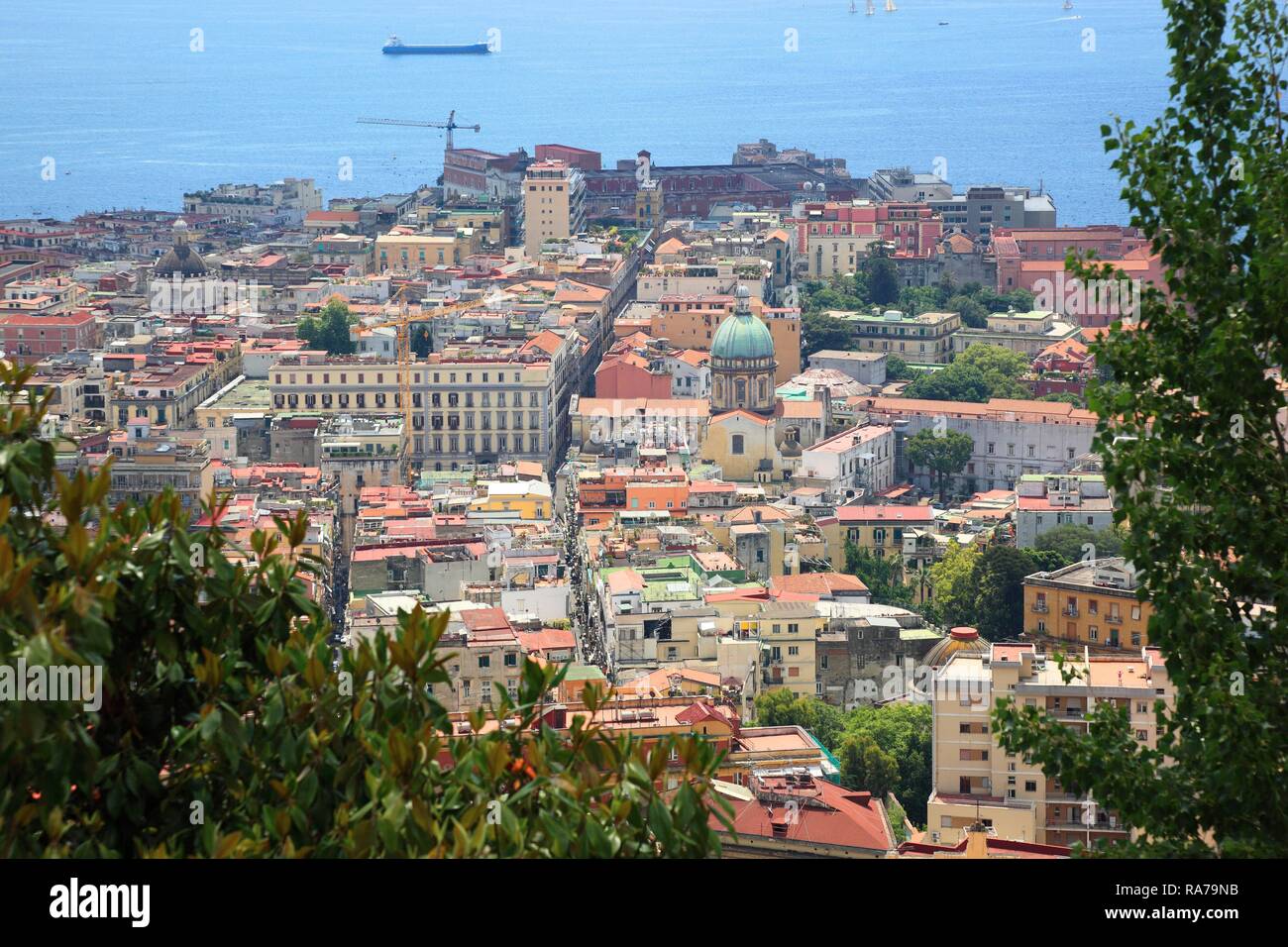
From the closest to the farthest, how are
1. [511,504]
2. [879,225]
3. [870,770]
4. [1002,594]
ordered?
[870,770] < [1002,594] < [511,504] < [879,225]

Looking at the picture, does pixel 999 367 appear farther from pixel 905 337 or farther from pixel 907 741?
pixel 907 741

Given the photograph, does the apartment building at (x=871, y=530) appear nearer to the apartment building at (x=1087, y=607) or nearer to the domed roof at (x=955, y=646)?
the apartment building at (x=1087, y=607)

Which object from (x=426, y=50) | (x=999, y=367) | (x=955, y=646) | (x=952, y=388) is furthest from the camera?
(x=426, y=50)

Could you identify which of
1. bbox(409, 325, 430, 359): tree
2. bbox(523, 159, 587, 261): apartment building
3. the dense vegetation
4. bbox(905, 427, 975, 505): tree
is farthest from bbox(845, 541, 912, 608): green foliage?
bbox(523, 159, 587, 261): apartment building

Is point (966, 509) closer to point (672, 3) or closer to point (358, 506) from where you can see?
point (358, 506)

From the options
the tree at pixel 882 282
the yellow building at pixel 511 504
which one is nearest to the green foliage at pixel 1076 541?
the yellow building at pixel 511 504

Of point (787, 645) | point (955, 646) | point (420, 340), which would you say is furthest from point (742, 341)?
point (955, 646)
